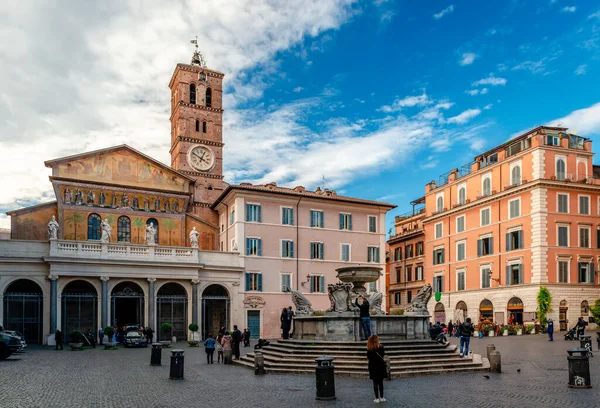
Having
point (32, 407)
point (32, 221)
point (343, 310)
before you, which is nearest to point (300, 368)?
point (343, 310)

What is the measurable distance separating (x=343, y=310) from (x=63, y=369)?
10083 millimetres

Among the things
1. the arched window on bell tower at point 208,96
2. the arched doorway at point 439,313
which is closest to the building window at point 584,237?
the arched doorway at point 439,313

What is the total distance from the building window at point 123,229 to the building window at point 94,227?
1379mm

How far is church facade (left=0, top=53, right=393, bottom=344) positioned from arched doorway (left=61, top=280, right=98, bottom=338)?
7 cm

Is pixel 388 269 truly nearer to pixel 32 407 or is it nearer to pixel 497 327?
pixel 497 327

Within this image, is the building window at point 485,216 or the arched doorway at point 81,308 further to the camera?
the building window at point 485,216

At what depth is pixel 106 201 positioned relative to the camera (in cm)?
4384

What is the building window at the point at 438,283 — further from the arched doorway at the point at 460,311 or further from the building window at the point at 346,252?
the building window at the point at 346,252

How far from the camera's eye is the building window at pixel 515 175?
→ 4791 centimetres

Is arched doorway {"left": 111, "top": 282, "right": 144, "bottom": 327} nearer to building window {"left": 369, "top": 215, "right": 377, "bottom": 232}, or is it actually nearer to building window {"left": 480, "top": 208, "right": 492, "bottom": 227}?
building window {"left": 369, "top": 215, "right": 377, "bottom": 232}

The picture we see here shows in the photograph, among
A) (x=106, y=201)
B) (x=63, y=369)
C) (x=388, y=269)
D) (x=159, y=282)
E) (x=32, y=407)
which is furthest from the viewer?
(x=388, y=269)

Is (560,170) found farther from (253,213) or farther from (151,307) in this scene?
(151,307)

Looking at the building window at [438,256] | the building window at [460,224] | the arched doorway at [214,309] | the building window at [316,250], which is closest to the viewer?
the arched doorway at [214,309]

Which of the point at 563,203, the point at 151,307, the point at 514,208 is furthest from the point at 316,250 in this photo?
the point at 563,203
